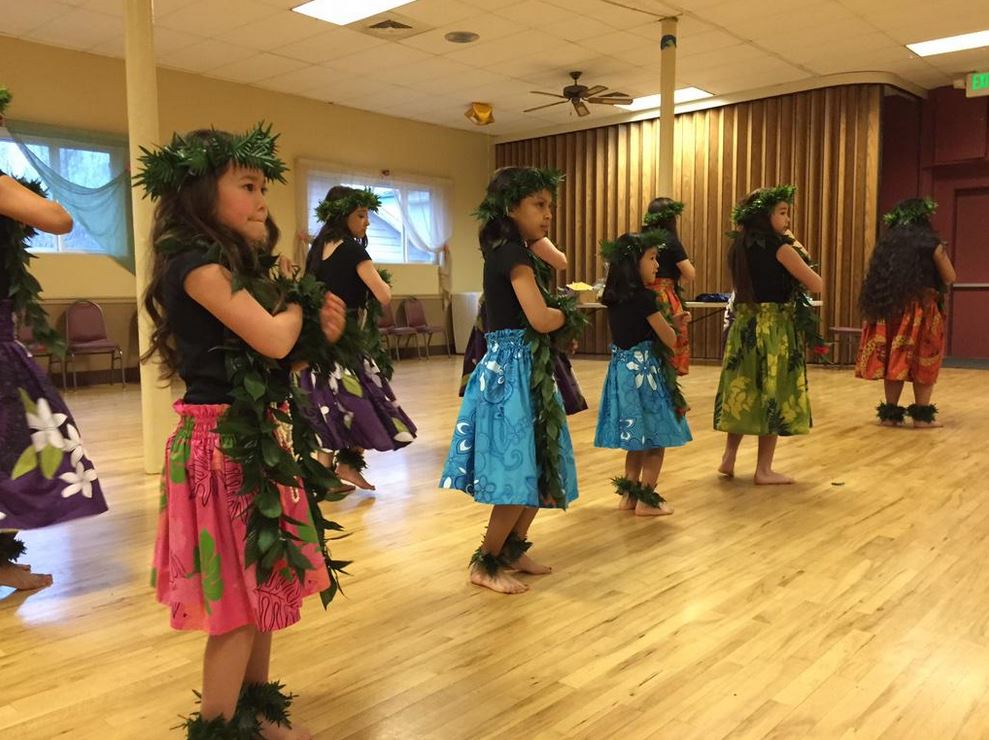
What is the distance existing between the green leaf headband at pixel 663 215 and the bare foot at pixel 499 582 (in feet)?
8.55

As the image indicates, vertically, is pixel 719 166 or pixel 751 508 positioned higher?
pixel 719 166

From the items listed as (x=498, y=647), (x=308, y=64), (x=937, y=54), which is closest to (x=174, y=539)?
(x=498, y=647)

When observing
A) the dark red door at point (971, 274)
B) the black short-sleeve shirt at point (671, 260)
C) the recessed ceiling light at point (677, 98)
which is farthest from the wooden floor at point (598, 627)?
the dark red door at point (971, 274)

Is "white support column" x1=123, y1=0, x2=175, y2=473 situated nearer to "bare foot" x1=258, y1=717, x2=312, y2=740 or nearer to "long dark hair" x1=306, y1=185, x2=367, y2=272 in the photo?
"long dark hair" x1=306, y1=185, x2=367, y2=272

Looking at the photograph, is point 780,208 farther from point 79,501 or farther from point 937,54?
point 937,54

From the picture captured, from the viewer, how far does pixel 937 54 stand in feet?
28.7

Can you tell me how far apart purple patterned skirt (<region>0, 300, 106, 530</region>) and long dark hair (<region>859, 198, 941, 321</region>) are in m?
5.11

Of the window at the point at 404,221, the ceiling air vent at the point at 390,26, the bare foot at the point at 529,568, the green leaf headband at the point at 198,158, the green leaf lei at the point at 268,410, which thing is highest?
the ceiling air vent at the point at 390,26

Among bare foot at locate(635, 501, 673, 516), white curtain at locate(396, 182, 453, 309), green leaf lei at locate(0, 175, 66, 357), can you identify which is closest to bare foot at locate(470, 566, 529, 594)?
bare foot at locate(635, 501, 673, 516)

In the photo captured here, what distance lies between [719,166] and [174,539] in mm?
10208

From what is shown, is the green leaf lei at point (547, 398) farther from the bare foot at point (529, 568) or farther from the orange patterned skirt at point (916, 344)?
the orange patterned skirt at point (916, 344)

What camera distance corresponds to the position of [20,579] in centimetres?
281

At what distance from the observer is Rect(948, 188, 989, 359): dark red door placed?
1055 cm

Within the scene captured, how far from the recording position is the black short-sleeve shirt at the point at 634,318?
11.3 ft
